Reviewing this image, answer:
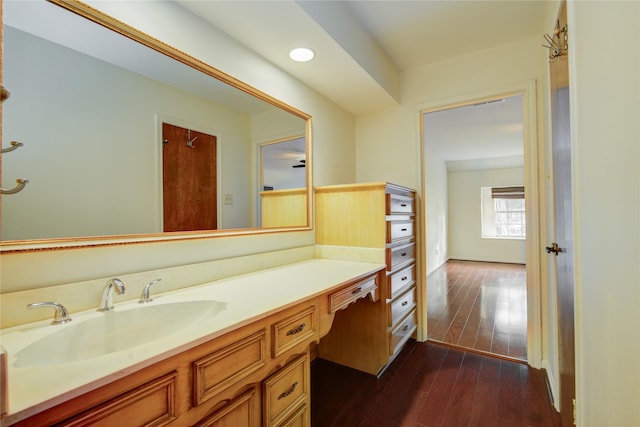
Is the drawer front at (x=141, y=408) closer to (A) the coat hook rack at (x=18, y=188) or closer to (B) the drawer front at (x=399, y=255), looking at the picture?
(A) the coat hook rack at (x=18, y=188)

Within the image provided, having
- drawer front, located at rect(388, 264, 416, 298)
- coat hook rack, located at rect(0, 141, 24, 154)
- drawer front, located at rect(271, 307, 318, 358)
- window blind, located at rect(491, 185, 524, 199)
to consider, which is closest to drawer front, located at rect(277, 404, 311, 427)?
drawer front, located at rect(271, 307, 318, 358)

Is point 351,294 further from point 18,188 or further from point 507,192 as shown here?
point 507,192

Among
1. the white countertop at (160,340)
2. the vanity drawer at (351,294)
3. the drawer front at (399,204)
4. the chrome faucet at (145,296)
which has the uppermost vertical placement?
the drawer front at (399,204)

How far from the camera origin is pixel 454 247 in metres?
7.02

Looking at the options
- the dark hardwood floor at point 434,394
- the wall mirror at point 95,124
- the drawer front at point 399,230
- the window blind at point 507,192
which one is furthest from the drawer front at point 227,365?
the window blind at point 507,192

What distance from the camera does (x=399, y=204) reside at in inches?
89.0

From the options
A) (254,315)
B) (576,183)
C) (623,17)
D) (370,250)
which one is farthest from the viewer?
(370,250)

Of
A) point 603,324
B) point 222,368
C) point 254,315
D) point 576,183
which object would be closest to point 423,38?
point 576,183

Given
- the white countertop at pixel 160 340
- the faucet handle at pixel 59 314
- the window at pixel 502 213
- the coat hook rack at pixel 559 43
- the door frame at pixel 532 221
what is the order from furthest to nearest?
the window at pixel 502 213 < the door frame at pixel 532 221 < the coat hook rack at pixel 559 43 < the faucet handle at pixel 59 314 < the white countertop at pixel 160 340

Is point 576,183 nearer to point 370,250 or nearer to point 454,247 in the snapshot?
point 370,250

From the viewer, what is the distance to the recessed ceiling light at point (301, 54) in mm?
1774

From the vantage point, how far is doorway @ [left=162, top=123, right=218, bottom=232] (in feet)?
4.43

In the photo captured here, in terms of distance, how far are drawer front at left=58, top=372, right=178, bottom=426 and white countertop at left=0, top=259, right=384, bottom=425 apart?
0.20ft

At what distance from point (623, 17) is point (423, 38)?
179 cm
